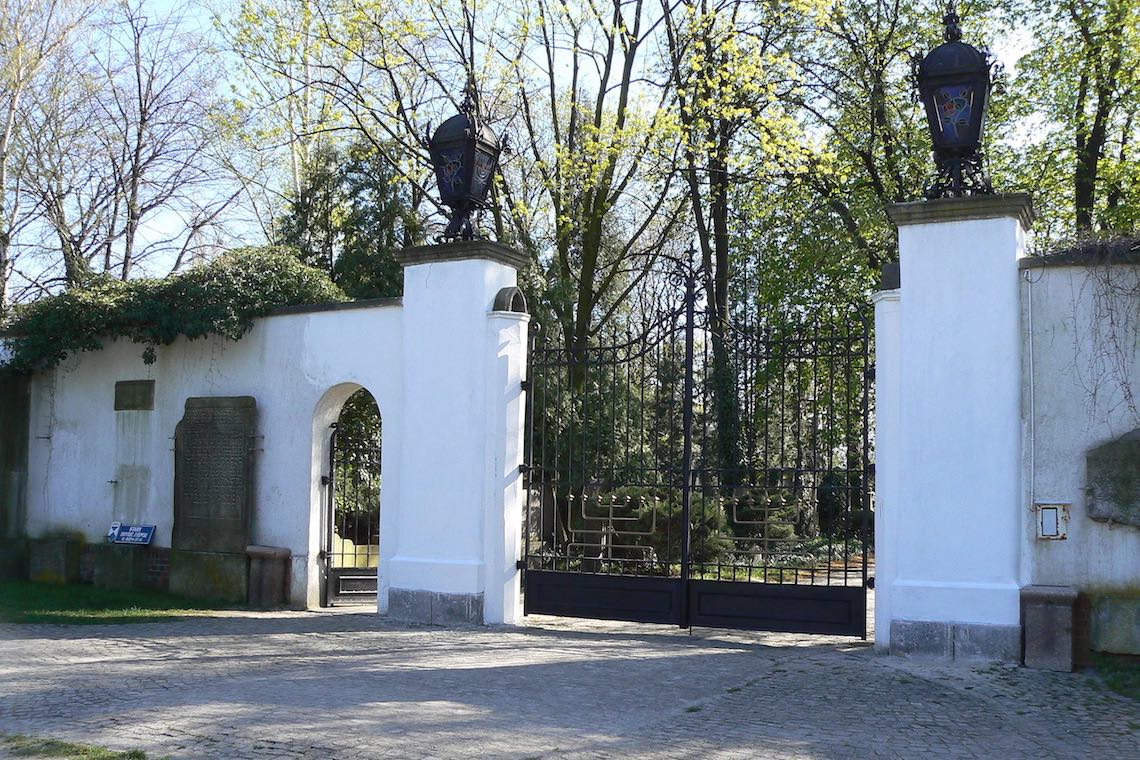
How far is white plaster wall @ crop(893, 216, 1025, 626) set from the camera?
8.24 meters

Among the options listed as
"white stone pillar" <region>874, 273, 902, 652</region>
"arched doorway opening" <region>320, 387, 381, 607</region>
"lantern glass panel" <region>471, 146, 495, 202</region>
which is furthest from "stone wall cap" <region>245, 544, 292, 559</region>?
"white stone pillar" <region>874, 273, 902, 652</region>

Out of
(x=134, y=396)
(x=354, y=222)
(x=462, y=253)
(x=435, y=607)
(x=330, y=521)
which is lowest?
(x=435, y=607)

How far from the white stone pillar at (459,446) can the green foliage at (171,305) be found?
222cm

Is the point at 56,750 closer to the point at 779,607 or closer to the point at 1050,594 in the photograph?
the point at 779,607

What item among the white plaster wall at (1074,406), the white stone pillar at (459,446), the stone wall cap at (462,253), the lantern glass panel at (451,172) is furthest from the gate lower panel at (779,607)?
the lantern glass panel at (451,172)

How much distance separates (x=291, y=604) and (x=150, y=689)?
4.32m

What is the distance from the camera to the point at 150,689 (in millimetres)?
6945

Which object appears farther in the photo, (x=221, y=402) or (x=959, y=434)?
(x=221, y=402)

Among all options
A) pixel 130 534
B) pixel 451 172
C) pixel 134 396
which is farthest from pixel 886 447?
pixel 134 396

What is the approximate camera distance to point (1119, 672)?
7.74 metres

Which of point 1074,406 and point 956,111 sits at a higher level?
point 956,111

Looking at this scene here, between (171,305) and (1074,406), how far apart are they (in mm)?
9023

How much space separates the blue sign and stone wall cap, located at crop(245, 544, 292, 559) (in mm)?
1640

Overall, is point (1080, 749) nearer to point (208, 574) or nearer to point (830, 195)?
point (208, 574)
